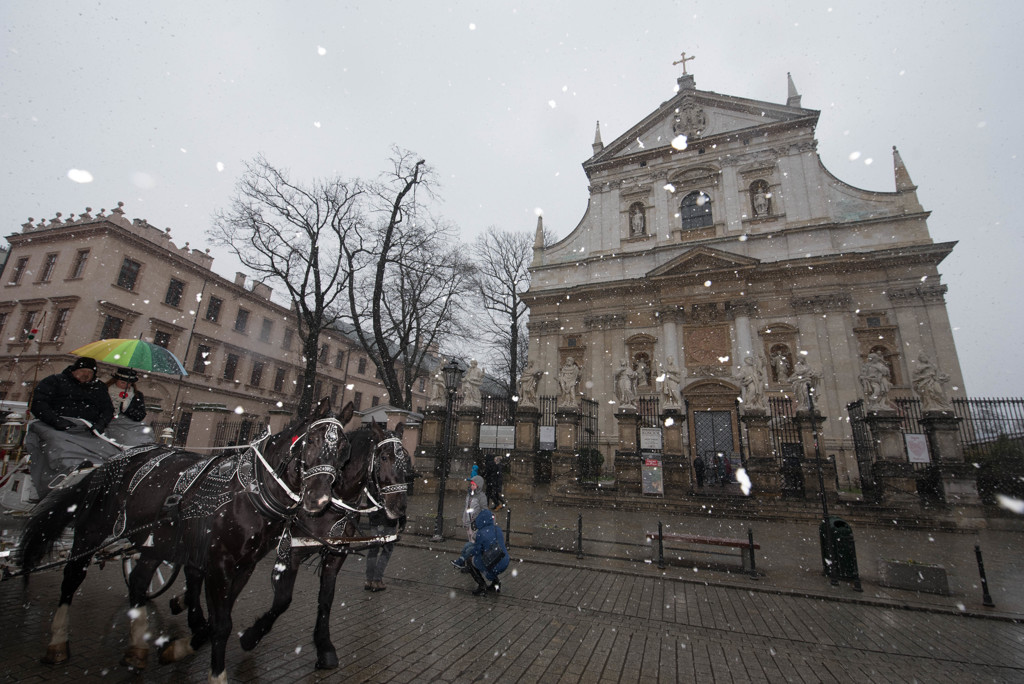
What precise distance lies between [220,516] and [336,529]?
1185 mm

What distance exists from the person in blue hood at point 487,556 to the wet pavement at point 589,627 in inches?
11.3

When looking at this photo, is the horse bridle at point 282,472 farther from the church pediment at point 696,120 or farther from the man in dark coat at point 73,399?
the church pediment at point 696,120

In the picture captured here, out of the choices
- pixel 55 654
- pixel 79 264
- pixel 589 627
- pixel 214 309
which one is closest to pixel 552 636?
pixel 589 627

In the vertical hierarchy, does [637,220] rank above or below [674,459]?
above

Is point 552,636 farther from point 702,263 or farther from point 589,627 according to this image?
point 702,263

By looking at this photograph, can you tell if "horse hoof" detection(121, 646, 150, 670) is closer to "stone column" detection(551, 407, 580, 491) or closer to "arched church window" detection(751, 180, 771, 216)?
"stone column" detection(551, 407, 580, 491)

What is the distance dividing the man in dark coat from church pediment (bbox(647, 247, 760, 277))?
26.1 meters

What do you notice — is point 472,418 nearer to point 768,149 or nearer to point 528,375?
point 528,375

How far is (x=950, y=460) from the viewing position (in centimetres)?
1420

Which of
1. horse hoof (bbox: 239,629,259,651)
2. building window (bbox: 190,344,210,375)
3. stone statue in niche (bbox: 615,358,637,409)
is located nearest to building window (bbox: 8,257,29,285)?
building window (bbox: 190,344,210,375)

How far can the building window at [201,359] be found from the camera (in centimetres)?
3008

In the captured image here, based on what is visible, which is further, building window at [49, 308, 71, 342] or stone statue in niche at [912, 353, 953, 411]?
building window at [49, 308, 71, 342]

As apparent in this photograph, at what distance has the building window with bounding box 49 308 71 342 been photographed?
25031 millimetres

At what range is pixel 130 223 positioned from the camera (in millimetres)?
27719
